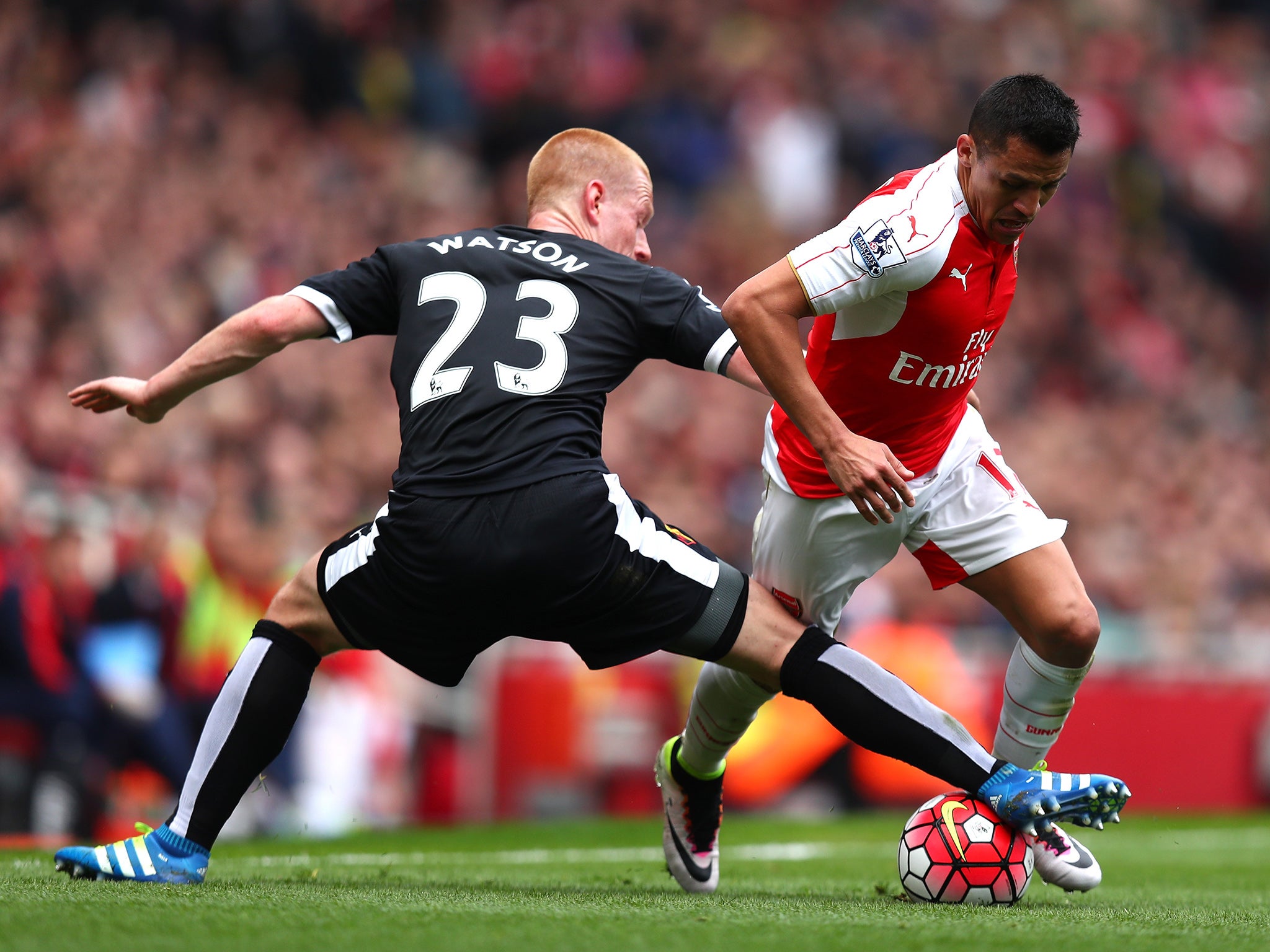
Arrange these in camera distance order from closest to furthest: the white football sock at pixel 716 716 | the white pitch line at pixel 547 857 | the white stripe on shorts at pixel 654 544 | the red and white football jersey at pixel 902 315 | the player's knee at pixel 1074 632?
the white stripe on shorts at pixel 654 544, the red and white football jersey at pixel 902 315, the player's knee at pixel 1074 632, the white football sock at pixel 716 716, the white pitch line at pixel 547 857

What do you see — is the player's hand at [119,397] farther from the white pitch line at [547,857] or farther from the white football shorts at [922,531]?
the white football shorts at [922,531]

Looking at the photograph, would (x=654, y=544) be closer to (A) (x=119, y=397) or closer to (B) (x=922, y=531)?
(B) (x=922, y=531)

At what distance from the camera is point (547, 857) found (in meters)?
6.72

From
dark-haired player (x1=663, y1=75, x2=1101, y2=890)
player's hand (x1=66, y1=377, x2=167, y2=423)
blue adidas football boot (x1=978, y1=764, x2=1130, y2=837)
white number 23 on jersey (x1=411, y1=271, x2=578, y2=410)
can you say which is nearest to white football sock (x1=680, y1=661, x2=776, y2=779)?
dark-haired player (x1=663, y1=75, x2=1101, y2=890)

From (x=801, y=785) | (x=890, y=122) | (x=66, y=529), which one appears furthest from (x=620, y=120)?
(x=66, y=529)

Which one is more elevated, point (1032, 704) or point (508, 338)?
point (508, 338)

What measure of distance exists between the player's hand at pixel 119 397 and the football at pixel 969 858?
241cm

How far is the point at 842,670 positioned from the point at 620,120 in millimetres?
10831

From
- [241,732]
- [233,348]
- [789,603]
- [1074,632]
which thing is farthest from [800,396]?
[241,732]

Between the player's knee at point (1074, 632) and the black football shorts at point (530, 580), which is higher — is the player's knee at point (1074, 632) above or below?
below

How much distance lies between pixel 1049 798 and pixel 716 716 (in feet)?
3.78

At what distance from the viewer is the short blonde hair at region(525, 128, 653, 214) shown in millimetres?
4516

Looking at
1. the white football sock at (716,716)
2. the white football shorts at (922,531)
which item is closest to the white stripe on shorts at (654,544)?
the white football shorts at (922,531)

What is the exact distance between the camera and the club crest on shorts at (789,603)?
4352mm
